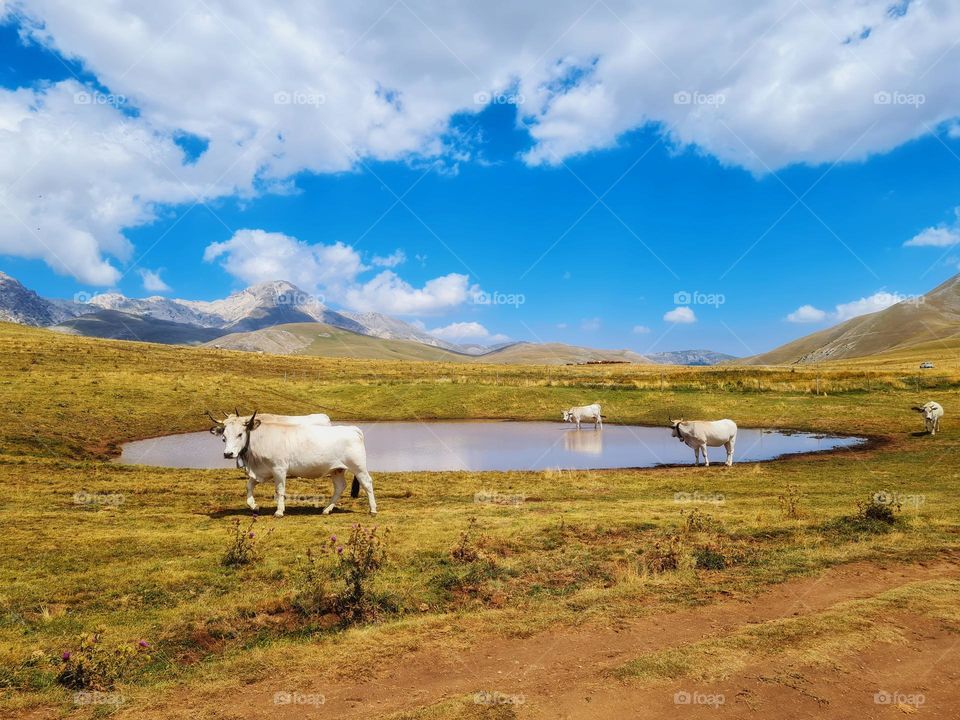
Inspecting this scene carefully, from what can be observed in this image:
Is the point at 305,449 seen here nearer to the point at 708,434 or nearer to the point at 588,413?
the point at 708,434

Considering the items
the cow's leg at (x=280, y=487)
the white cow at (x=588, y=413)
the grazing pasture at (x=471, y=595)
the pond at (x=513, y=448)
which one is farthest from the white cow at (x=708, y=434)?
the cow's leg at (x=280, y=487)

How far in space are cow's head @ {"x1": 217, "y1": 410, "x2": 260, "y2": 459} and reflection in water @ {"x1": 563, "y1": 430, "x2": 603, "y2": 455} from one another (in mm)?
21577

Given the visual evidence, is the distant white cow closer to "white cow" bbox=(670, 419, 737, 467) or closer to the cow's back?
"white cow" bbox=(670, 419, 737, 467)

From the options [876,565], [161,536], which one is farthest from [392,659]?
[876,565]

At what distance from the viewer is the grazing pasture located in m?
8.30

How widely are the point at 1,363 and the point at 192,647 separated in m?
60.4

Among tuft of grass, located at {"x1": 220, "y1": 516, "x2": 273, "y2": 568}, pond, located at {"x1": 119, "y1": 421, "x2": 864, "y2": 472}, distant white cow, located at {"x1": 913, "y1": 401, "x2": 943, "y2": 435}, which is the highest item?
distant white cow, located at {"x1": 913, "y1": 401, "x2": 943, "y2": 435}

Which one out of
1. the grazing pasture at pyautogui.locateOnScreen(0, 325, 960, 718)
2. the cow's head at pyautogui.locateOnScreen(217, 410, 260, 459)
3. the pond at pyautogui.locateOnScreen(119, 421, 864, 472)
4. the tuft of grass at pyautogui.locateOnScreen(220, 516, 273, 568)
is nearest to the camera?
the grazing pasture at pyautogui.locateOnScreen(0, 325, 960, 718)

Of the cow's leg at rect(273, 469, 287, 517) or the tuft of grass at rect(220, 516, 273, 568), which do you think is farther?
the cow's leg at rect(273, 469, 287, 517)

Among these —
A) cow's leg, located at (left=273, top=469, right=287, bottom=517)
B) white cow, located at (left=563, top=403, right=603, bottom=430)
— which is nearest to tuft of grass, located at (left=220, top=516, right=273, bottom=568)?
cow's leg, located at (left=273, top=469, right=287, bottom=517)

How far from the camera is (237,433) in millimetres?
17609

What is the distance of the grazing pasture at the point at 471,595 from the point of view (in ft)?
27.2

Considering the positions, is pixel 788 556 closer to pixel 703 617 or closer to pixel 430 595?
pixel 703 617

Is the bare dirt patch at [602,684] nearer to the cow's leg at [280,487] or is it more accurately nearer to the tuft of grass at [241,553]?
the tuft of grass at [241,553]
